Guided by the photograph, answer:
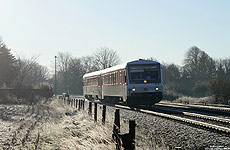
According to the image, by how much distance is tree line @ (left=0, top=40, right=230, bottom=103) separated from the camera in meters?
25.8

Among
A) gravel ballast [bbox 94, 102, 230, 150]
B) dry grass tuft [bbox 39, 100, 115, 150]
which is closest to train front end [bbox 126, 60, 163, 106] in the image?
dry grass tuft [bbox 39, 100, 115, 150]

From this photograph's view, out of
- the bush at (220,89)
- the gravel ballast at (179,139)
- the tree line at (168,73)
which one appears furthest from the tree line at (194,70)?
the gravel ballast at (179,139)

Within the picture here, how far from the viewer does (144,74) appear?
59.5ft

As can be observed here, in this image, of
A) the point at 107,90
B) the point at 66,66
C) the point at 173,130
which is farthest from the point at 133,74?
the point at 66,66

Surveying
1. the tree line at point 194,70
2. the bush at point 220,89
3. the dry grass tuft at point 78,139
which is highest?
the tree line at point 194,70

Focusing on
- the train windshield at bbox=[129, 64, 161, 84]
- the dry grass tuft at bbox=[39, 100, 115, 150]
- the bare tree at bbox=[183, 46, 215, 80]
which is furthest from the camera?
the bare tree at bbox=[183, 46, 215, 80]

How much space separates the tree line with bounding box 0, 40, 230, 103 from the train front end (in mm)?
7820

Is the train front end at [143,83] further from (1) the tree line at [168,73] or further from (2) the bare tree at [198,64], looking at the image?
(2) the bare tree at [198,64]

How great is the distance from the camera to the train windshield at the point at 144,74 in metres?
17.9

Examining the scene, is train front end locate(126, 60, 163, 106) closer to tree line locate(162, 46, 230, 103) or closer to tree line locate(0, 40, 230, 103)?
tree line locate(0, 40, 230, 103)

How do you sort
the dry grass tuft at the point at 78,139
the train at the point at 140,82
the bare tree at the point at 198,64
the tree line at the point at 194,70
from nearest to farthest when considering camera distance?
the dry grass tuft at the point at 78,139 → the train at the point at 140,82 → the tree line at the point at 194,70 → the bare tree at the point at 198,64

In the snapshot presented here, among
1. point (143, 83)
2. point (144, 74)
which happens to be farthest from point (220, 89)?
point (143, 83)

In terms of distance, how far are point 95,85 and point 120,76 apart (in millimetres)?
8525

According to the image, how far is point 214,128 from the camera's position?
29.6 feet
